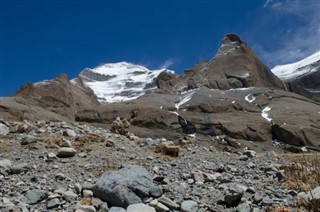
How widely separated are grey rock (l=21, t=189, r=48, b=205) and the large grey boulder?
1.03 metres

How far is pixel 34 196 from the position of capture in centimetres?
803

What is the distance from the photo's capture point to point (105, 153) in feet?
43.0

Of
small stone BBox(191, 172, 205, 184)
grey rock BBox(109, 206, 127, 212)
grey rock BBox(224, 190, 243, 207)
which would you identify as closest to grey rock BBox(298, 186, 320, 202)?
grey rock BBox(224, 190, 243, 207)

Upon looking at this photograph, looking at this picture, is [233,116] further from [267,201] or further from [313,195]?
[313,195]

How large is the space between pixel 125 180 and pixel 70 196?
44.2 inches

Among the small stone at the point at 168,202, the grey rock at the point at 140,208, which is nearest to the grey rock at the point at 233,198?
the small stone at the point at 168,202

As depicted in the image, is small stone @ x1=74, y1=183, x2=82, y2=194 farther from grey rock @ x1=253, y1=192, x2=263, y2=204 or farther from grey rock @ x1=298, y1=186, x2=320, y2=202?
grey rock @ x1=298, y1=186, x2=320, y2=202

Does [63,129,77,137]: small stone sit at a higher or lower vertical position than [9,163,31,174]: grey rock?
higher

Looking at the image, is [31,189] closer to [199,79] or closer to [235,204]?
[235,204]

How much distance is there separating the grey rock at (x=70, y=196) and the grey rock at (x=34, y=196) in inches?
14.8

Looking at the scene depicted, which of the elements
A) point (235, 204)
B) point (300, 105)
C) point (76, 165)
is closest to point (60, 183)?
point (76, 165)

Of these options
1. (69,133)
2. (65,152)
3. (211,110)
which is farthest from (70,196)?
(211,110)

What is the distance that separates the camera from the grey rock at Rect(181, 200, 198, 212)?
7.66 metres

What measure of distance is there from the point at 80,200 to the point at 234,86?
18158cm
